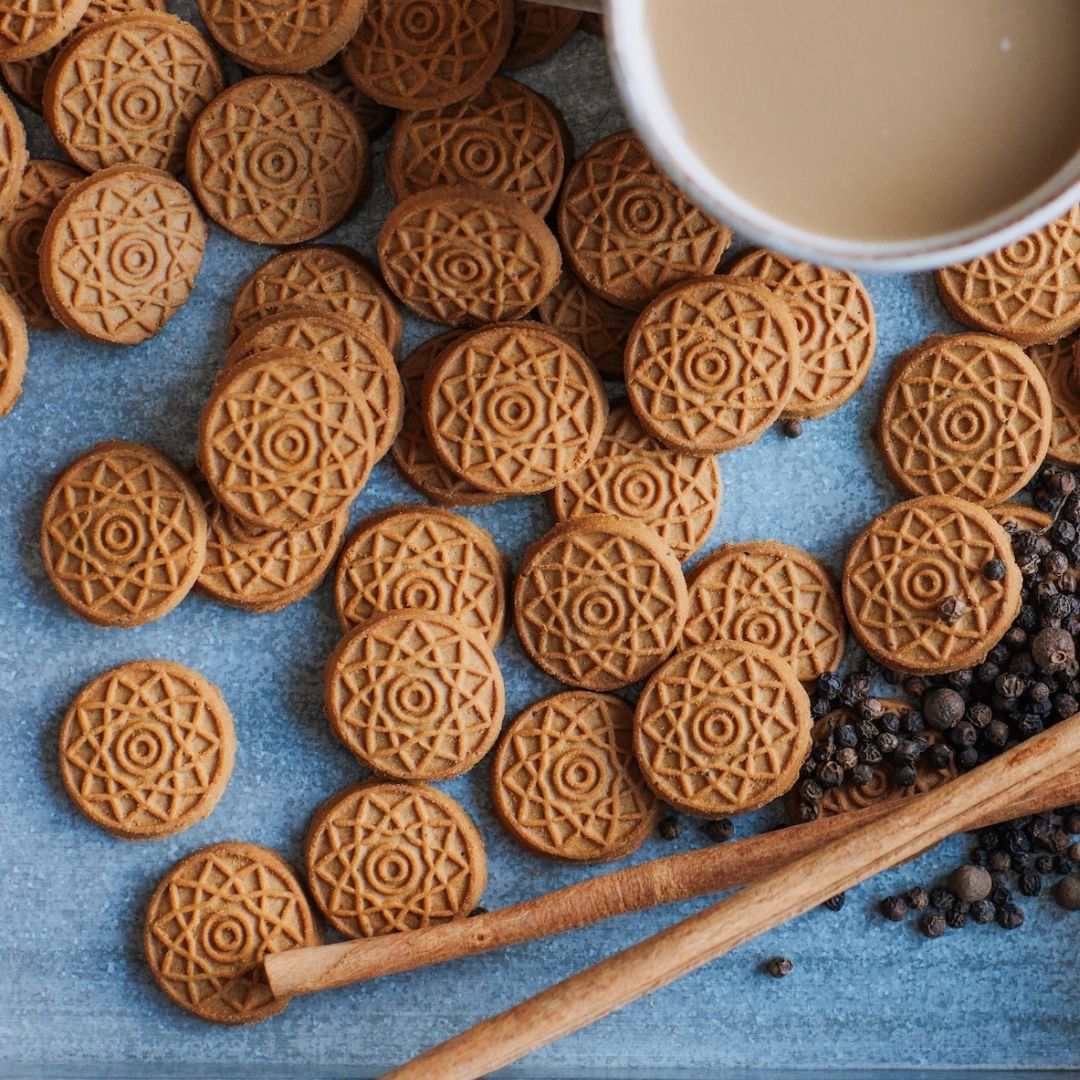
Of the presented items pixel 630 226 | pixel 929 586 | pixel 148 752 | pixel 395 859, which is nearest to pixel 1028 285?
pixel 929 586

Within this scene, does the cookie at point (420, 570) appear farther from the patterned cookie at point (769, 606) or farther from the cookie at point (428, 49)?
the cookie at point (428, 49)

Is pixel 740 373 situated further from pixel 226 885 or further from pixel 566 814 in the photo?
pixel 226 885

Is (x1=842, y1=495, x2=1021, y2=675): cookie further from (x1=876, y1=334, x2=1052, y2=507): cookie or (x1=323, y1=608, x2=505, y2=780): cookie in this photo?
(x1=323, y1=608, x2=505, y2=780): cookie

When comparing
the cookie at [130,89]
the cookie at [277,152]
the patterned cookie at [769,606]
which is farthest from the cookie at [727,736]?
the cookie at [130,89]

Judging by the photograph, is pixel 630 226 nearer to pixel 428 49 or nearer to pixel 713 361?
pixel 713 361

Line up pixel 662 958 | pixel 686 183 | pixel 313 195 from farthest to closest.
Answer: pixel 313 195, pixel 662 958, pixel 686 183

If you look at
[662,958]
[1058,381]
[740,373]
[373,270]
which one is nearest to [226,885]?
[662,958]
